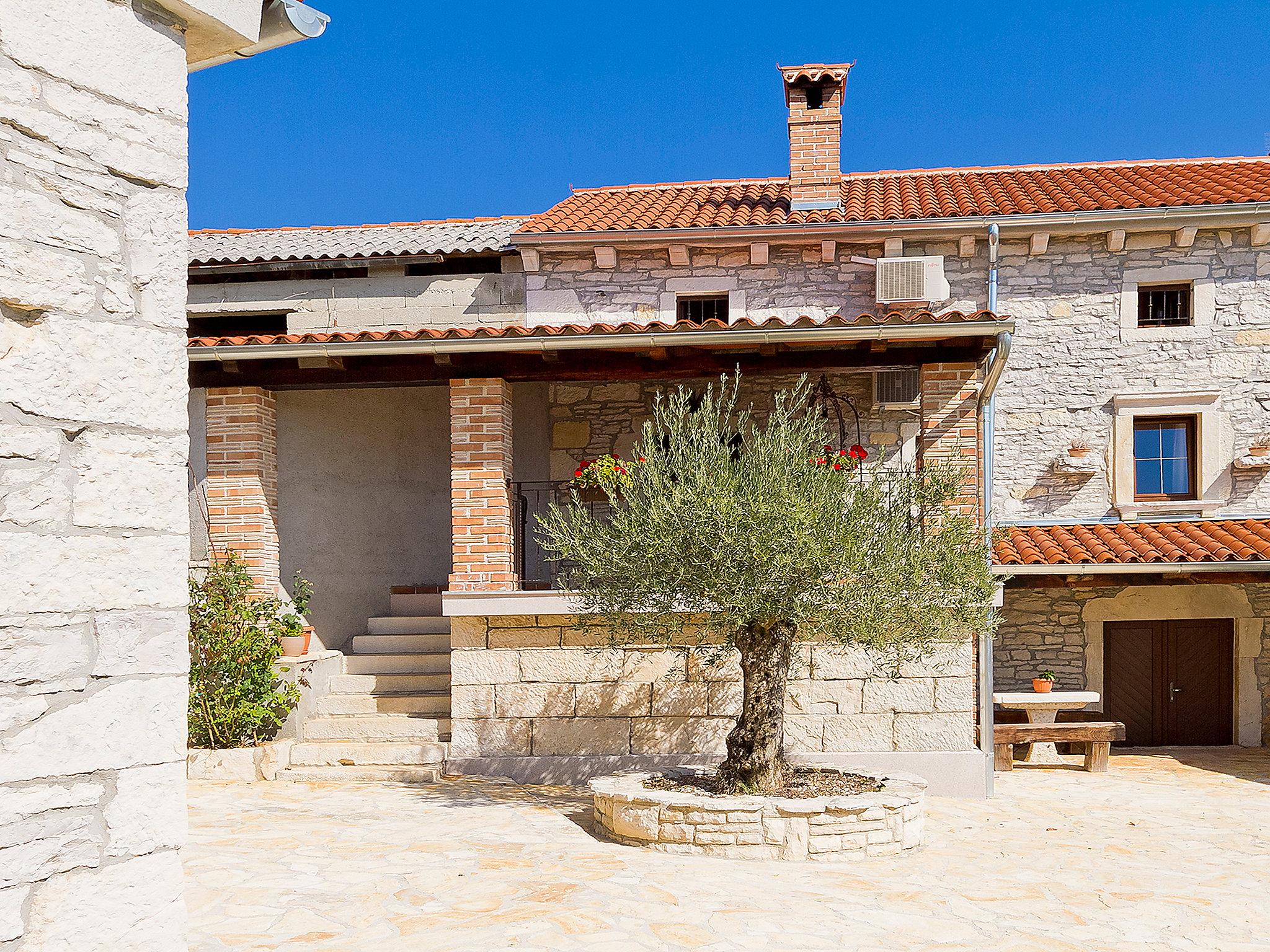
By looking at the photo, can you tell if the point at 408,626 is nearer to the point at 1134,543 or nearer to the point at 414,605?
the point at 414,605

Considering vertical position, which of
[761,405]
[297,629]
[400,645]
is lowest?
[400,645]

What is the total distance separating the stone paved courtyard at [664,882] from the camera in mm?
4637

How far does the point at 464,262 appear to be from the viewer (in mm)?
11617

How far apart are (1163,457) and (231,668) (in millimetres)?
9380

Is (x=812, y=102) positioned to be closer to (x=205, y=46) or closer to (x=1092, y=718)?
(x=1092, y=718)

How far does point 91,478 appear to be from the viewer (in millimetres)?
2383

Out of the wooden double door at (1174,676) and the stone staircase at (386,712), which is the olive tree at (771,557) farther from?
the wooden double door at (1174,676)

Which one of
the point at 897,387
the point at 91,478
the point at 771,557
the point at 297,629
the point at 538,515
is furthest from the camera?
the point at 897,387

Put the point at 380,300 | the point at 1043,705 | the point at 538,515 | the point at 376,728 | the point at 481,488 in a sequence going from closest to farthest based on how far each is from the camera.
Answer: the point at 481,488, the point at 376,728, the point at 538,515, the point at 1043,705, the point at 380,300

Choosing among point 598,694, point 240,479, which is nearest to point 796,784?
point 598,694

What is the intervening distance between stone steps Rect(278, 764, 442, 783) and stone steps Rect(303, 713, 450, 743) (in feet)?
0.96

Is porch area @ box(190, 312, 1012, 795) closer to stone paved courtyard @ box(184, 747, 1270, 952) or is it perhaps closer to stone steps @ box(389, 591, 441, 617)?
stone paved courtyard @ box(184, 747, 1270, 952)

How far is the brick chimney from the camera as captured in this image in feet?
40.1

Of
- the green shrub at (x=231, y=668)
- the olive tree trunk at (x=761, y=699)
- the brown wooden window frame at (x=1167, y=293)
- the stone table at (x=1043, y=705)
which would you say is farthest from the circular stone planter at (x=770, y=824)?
the brown wooden window frame at (x=1167, y=293)
